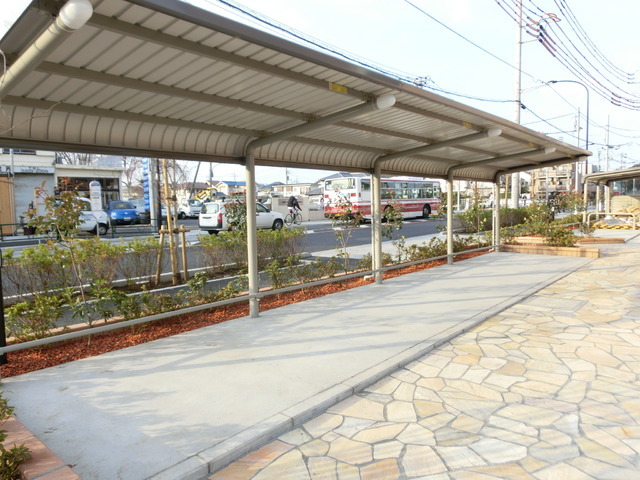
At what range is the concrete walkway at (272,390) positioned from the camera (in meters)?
2.58

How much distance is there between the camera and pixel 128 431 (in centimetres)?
279

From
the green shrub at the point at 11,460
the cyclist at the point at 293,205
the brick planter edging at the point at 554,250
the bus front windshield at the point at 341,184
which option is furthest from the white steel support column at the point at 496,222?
the cyclist at the point at 293,205

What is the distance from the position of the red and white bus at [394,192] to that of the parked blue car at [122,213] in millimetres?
13364

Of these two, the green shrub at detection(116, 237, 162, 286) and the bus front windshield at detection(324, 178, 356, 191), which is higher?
the bus front windshield at detection(324, 178, 356, 191)

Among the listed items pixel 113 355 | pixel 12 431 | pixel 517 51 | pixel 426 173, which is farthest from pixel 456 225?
pixel 12 431

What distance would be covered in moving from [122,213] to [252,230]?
25776mm

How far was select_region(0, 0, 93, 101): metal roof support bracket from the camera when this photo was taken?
2146mm

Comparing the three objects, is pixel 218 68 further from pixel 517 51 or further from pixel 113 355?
pixel 517 51

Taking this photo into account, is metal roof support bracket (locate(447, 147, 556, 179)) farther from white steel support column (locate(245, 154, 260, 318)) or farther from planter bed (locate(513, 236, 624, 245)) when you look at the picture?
white steel support column (locate(245, 154, 260, 318))

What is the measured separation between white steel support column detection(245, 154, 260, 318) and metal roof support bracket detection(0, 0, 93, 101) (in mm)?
2870

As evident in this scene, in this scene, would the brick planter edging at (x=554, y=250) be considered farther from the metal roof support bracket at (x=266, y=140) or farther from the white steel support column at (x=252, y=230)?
the white steel support column at (x=252, y=230)

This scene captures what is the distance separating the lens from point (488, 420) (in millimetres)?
2961

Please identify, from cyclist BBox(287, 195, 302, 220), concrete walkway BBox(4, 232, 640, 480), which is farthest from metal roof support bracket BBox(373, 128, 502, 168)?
cyclist BBox(287, 195, 302, 220)

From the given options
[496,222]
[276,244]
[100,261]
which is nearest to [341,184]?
[496,222]
